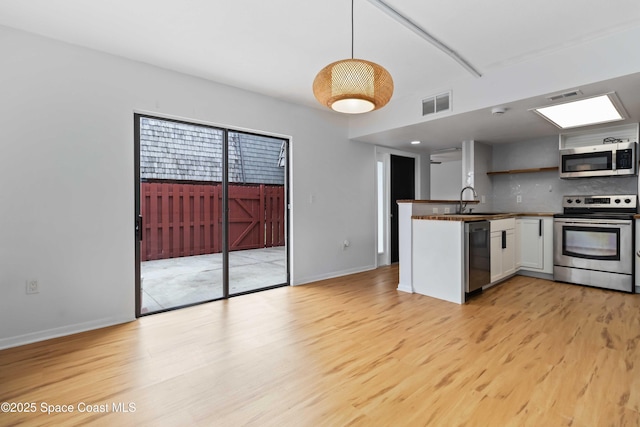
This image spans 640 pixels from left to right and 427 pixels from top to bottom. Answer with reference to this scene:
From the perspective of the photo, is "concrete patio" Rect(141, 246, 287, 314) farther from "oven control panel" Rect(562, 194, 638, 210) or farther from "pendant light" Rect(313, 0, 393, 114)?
"oven control panel" Rect(562, 194, 638, 210)

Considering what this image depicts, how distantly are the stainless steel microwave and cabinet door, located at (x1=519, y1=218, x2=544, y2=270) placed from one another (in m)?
0.81

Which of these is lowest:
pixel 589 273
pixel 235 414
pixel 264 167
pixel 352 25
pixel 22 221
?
pixel 235 414

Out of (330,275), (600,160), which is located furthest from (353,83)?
(600,160)

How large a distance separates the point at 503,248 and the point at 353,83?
3458 millimetres

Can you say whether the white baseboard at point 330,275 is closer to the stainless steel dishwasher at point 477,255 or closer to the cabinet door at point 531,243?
the stainless steel dishwasher at point 477,255

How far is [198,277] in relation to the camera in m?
3.95

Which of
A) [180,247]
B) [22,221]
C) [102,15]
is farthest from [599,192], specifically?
[22,221]

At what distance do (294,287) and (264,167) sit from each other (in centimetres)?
169

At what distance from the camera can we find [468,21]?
2.48 m

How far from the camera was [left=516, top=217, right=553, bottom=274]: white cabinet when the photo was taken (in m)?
4.50

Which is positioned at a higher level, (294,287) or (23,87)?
(23,87)

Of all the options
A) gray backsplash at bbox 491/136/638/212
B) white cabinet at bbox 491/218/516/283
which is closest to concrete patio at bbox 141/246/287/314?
white cabinet at bbox 491/218/516/283

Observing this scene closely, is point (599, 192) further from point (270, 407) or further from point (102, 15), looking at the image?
point (102, 15)

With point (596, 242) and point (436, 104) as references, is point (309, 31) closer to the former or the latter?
point (436, 104)
